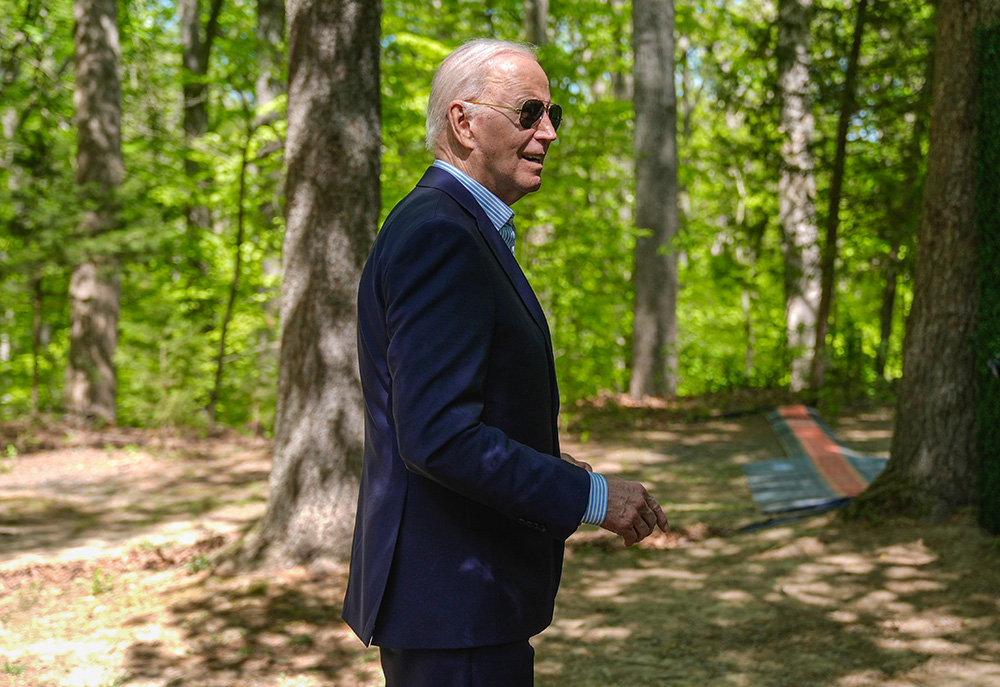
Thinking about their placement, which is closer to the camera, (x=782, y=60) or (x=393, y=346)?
(x=393, y=346)

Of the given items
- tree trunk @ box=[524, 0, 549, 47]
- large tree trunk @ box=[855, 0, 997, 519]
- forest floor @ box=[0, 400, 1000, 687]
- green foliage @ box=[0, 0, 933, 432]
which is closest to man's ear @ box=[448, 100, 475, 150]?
forest floor @ box=[0, 400, 1000, 687]

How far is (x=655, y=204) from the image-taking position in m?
15.5

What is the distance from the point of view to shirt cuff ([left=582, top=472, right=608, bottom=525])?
180 centimetres

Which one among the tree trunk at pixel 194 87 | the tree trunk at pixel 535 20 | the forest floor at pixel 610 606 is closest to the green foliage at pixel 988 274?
the forest floor at pixel 610 606

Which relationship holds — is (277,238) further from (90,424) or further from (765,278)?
(765,278)

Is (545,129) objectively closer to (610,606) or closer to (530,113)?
(530,113)

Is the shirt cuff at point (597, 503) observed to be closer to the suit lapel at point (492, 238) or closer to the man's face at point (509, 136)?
the suit lapel at point (492, 238)

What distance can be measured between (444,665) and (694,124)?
33.5 metres

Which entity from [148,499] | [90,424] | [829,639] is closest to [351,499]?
[829,639]

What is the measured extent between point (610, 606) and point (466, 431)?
427 cm

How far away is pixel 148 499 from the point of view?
8719 mm

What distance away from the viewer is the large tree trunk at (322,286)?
5.76 m

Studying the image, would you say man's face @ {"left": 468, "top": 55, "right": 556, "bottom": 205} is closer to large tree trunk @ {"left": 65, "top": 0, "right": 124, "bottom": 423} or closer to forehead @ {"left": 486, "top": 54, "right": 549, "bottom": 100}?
forehead @ {"left": 486, "top": 54, "right": 549, "bottom": 100}

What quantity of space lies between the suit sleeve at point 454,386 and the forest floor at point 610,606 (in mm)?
3000
